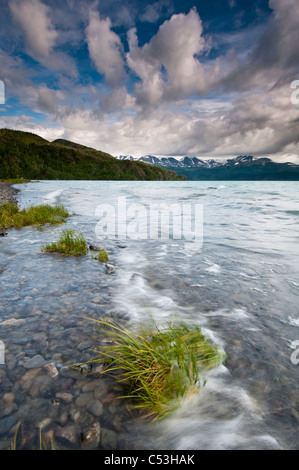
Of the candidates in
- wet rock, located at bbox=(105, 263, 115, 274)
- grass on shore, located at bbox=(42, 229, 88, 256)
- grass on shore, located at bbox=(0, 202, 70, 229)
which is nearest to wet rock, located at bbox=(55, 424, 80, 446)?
wet rock, located at bbox=(105, 263, 115, 274)

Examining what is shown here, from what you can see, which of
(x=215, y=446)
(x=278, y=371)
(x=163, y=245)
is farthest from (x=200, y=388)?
(x=163, y=245)

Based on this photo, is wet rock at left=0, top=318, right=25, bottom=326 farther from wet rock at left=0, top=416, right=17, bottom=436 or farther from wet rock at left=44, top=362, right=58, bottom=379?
wet rock at left=0, top=416, right=17, bottom=436

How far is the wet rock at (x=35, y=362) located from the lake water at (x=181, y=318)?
72 mm

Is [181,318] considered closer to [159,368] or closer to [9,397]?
[159,368]

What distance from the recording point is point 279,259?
812 cm

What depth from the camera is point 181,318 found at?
4.50 metres

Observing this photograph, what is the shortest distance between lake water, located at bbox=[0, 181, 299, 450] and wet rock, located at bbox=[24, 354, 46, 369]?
72mm

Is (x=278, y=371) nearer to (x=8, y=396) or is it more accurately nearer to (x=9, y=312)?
(x=8, y=396)

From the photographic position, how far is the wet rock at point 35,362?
120 inches

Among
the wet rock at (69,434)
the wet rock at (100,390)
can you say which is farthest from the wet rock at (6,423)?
the wet rock at (100,390)

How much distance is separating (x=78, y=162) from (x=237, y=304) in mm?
214740

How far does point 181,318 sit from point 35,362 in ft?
8.67

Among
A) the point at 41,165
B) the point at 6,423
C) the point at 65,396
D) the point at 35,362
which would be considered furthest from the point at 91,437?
the point at 41,165

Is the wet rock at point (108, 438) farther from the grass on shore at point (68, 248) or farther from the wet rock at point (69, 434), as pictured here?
the grass on shore at point (68, 248)
